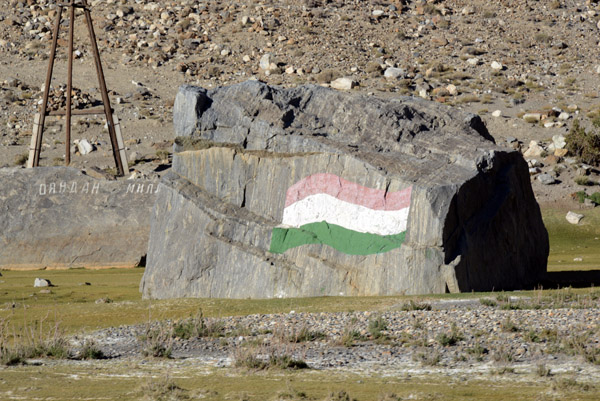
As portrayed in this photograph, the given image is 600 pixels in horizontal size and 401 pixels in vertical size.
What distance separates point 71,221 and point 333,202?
456 inches

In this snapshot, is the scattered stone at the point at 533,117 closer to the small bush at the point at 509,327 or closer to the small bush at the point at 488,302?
the small bush at the point at 488,302

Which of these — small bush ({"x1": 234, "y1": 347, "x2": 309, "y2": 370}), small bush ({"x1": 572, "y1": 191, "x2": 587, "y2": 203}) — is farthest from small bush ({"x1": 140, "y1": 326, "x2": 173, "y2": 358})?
small bush ({"x1": 572, "y1": 191, "x2": 587, "y2": 203})

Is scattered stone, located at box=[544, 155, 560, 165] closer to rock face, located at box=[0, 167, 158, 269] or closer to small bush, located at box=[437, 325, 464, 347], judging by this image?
rock face, located at box=[0, 167, 158, 269]

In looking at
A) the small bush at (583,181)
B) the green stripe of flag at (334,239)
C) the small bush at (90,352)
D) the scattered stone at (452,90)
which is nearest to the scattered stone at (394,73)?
the scattered stone at (452,90)

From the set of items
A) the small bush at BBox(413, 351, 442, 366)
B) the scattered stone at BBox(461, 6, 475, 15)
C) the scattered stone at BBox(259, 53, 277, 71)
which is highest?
the scattered stone at BBox(461, 6, 475, 15)

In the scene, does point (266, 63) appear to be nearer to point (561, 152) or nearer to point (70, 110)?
point (70, 110)

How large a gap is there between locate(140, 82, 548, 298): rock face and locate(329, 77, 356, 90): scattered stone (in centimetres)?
2264

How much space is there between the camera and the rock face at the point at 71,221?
27.4 meters

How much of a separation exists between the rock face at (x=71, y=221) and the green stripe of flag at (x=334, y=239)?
8857 mm

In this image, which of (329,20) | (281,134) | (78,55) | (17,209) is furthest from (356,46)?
(281,134)

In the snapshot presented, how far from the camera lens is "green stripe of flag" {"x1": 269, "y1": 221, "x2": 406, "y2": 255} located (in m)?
18.4

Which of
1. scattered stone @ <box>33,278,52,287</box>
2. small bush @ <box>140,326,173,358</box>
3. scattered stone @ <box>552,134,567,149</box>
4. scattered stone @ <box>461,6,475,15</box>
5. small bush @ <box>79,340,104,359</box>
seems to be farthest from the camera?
scattered stone @ <box>461,6,475,15</box>

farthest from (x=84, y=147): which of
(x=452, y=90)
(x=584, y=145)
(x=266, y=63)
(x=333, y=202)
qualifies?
(x=333, y=202)

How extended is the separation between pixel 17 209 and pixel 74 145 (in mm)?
14406
